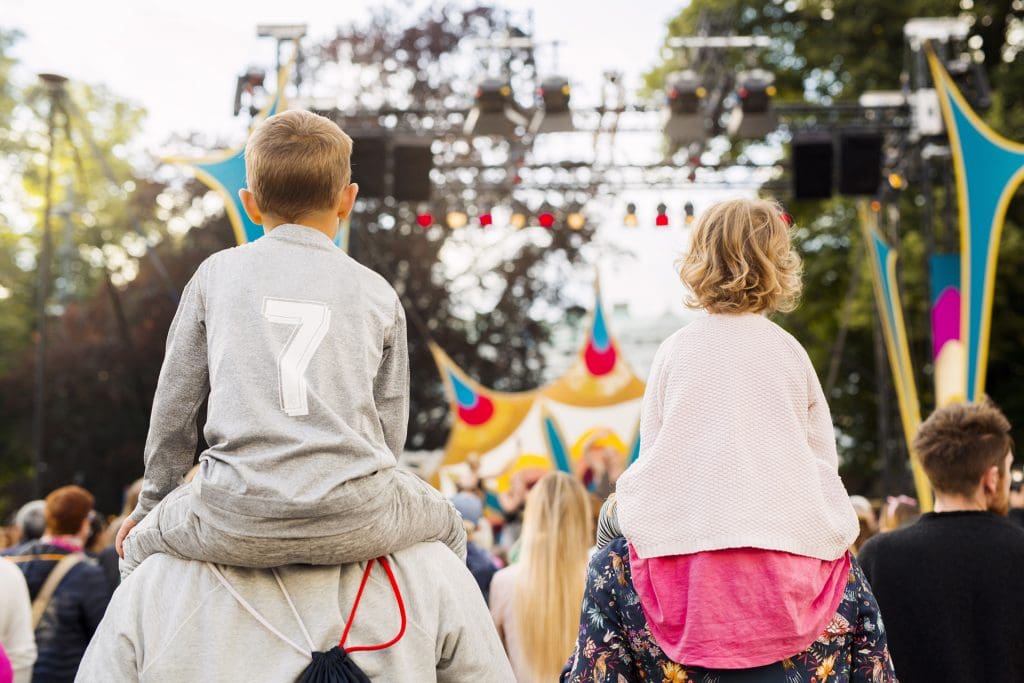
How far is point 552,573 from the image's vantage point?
393 cm

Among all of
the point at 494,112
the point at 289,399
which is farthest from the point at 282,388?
the point at 494,112

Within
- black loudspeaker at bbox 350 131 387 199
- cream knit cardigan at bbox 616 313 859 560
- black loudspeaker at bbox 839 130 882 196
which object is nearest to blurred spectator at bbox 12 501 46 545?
cream knit cardigan at bbox 616 313 859 560

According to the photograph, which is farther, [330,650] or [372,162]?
[372,162]

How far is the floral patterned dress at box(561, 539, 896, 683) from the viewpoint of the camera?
2074mm

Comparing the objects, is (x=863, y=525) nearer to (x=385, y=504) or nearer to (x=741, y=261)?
(x=741, y=261)

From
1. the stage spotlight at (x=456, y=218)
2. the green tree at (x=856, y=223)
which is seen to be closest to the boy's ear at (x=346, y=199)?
the stage spotlight at (x=456, y=218)

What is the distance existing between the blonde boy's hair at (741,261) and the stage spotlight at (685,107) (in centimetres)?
1046

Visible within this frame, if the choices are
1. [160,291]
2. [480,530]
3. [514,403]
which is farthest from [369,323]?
[160,291]

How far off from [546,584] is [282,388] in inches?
88.0

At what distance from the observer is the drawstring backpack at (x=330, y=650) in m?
1.84

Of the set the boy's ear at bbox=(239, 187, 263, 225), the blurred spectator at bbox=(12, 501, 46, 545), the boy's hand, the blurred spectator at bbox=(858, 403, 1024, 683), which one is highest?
the boy's ear at bbox=(239, 187, 263, 225)

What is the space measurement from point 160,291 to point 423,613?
19951mm

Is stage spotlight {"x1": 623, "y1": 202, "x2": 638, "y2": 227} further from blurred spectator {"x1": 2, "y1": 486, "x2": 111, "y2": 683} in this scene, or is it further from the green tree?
blurred spectator {"x1": 2, "y1": 486, "x2": 111, "y2": 683}

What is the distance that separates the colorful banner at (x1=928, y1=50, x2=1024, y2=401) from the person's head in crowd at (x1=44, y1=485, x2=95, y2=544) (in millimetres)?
6856
